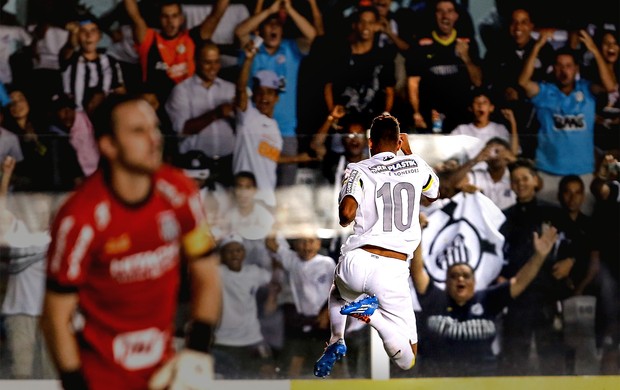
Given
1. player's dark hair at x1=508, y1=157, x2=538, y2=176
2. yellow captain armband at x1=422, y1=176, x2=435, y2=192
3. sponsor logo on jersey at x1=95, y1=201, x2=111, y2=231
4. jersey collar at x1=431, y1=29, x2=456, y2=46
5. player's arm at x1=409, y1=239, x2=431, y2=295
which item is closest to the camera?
sponsor logo on jersey at x1=95, y1=201, x2=111, y2=231

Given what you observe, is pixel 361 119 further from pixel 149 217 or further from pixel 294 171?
pixel 149 217

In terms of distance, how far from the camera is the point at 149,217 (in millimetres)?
9086

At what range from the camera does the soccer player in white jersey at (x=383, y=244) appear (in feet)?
30.5

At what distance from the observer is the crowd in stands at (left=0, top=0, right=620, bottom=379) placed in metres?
11.6

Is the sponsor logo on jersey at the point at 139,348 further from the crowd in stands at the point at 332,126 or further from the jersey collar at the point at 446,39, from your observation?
the jersey collar at the point at 446,39

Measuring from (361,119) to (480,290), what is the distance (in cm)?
181

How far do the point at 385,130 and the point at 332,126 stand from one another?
2464 mm

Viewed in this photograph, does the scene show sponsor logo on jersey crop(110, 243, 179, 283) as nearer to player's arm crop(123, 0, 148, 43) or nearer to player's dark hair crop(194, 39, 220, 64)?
player's dark hair crop(194, 39, 220, 64)

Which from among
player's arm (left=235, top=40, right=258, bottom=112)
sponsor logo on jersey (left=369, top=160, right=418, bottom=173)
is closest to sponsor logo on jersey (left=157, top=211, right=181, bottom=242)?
sponsor logo on jersey (left=369, top=160, right=418, bottom=173)

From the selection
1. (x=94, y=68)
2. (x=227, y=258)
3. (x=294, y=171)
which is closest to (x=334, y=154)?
(x=294, y=171)

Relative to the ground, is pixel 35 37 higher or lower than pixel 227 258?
higher

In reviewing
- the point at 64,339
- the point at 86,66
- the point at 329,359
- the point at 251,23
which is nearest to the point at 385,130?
the point at 329,359

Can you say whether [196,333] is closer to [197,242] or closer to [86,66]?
[197,242]

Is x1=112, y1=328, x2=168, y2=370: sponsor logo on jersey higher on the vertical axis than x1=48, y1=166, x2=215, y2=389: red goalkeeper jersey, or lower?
lower
